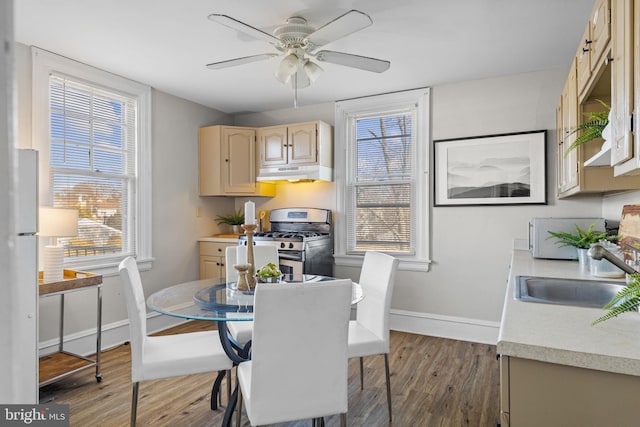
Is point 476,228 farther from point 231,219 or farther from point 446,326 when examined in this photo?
point 231,219

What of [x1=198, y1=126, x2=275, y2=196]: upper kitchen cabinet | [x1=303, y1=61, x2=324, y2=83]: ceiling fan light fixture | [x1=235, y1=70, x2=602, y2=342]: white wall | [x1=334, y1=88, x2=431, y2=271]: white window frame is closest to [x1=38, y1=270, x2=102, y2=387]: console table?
[x1=198, y1=126, x2=275, y2=196]: upper kitchen cabinet

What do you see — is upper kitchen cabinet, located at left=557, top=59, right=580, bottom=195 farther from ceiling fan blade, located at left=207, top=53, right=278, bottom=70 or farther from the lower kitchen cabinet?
ceiling fan blade, located at left=207, top=53, right=278, bottom=70

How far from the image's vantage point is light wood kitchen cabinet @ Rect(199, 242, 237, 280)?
4406mm

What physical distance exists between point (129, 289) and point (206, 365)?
0.56m

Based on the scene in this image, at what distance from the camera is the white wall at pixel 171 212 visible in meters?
3.49

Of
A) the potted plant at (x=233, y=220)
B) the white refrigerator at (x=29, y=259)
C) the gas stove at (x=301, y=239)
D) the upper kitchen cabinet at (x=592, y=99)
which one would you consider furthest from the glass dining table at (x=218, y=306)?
the potted plant at (x=233, y=220)

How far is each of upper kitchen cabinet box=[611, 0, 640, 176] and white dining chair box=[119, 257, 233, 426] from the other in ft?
6.30

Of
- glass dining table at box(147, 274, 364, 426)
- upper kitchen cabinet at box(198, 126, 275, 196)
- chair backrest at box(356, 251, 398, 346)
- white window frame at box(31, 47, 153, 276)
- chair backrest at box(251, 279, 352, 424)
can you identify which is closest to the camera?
chair backrest at box(251, 279, 352, 424)

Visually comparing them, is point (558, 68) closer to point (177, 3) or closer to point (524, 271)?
point (524, 271)

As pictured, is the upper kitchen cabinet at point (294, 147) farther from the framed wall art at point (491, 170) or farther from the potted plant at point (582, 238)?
the potted plant at point (582, 238)

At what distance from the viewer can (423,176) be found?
12.9 feet

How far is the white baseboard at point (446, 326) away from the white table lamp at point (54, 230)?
9.32 feet

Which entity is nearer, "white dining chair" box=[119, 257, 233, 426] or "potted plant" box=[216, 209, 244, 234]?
"white dining chair" box=[119, 257, 233, 426]

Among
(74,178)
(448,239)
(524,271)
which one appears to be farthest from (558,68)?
(74,178)
